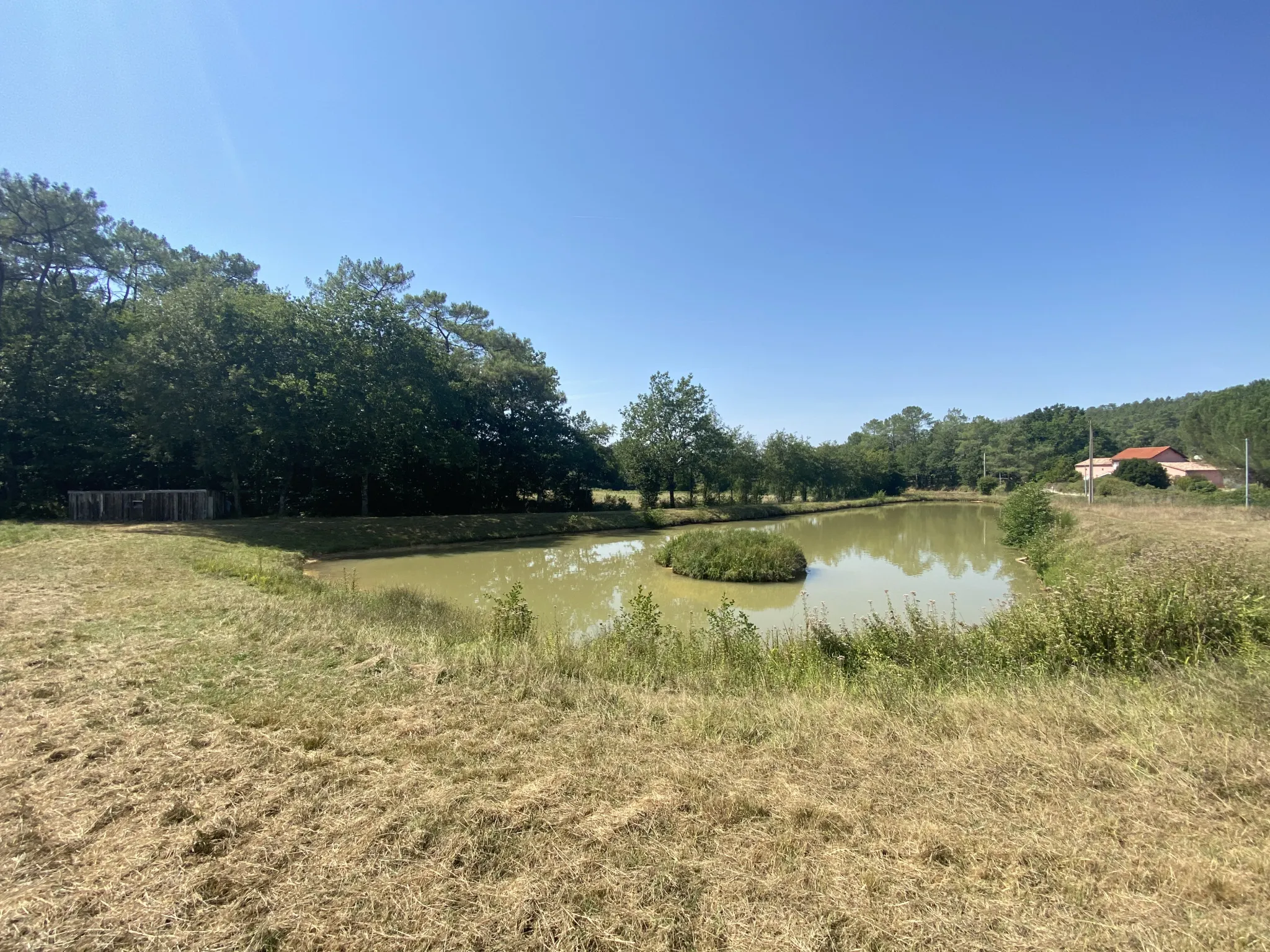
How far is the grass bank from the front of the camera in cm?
1650

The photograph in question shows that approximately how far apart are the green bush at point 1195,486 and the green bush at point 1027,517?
1817 cm

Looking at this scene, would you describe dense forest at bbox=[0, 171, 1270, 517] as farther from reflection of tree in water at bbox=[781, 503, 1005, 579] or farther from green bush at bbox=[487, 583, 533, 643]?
green bush at bbox=[487, 583, 533, 643]

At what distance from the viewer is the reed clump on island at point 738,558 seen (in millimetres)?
14188

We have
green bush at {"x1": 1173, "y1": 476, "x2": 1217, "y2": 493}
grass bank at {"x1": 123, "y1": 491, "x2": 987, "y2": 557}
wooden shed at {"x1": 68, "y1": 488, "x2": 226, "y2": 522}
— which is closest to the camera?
grass bank at {"x1": 123, "y1": 491, "x2": 987, "y2": 557}

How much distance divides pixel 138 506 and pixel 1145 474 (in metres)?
60.0

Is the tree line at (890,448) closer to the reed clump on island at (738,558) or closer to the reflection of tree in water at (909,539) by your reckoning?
the reflection of tree in water at (909,539)

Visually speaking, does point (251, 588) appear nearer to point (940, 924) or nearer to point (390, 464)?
point (940, 924)

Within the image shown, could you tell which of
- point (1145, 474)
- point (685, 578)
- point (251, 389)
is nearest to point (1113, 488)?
point (1145, 474)

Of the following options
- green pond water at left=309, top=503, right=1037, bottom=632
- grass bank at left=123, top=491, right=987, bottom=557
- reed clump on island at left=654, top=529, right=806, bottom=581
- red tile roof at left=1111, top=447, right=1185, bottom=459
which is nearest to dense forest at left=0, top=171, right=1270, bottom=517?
grass bank at left=123, top=491, right=987, bottom=557

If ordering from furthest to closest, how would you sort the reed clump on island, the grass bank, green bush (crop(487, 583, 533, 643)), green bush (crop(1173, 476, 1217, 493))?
green bush (crop(1173, 476, 1217, 493))
the grass bank
the reed clump on island
green bush (crop(487, 583, 533, 643))

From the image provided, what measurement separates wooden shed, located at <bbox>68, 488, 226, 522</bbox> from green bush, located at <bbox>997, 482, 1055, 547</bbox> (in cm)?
3005

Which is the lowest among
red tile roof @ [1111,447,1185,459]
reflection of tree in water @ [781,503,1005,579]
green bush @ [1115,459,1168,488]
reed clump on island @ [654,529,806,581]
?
reflection of tree in water @ [781,503,1005,579]

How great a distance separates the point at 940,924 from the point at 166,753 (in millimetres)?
4051

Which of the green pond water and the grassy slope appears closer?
the grassy slope
